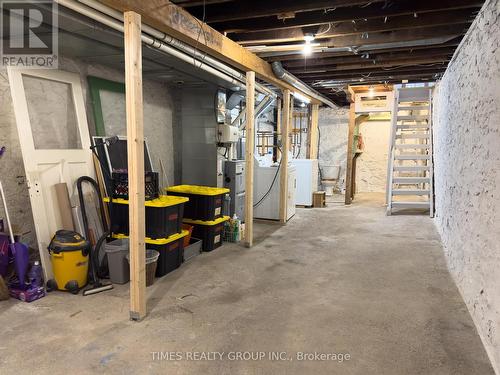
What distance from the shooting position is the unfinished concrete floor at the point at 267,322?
2.02 meters

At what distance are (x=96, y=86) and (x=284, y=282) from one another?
117 inches

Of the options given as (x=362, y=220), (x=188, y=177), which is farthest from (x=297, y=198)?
(x=188, y=177)

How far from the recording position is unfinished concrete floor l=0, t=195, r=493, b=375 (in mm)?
2021

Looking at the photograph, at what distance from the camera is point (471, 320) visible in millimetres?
2510

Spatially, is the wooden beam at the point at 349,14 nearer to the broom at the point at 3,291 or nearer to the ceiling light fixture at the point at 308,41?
the ceiling light fixture at the point at 308,41

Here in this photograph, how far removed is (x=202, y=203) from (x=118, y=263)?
4.11 ft

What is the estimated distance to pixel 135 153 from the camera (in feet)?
7.77

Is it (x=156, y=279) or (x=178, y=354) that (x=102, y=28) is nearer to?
(x=156, y=279)

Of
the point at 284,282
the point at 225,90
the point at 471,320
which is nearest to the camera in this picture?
the point at 471,320

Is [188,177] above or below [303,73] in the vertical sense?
below

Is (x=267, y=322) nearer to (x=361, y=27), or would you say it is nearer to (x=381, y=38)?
(x=361, y=27)

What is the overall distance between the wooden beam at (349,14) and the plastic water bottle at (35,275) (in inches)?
102

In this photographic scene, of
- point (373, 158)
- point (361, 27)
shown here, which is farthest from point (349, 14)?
point (373, 158)

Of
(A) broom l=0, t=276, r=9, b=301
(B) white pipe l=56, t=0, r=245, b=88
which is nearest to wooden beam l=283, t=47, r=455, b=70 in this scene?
Result: (B) white pipe l=56, t=0, r=245, b=88
